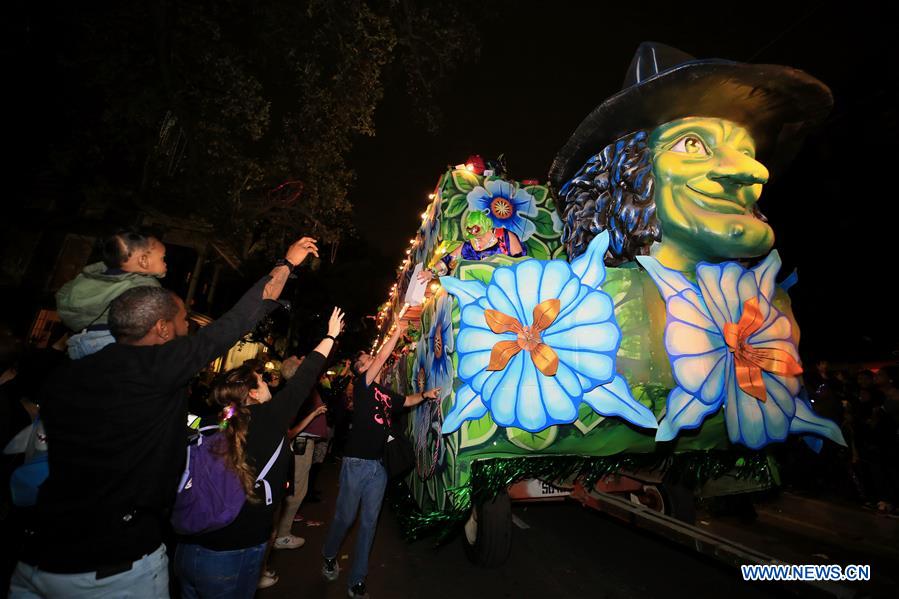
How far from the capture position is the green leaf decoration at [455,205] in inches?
185

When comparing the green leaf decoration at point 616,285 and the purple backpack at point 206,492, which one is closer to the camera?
Result: the purple backpack at point 206,492

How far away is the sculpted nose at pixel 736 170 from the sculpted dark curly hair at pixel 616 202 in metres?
0.41

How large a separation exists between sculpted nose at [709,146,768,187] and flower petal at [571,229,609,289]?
0.87 metres

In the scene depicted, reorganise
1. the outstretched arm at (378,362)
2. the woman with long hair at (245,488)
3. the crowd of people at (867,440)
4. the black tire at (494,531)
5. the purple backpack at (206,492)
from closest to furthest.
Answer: the purple backpack at (206,492)
the woman with long hair at (245,488)
the outstretched arm at (378,362)
the black tire at (494,531)
the crowd of people at (867,440)

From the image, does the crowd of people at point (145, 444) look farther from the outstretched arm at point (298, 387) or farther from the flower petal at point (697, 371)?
the flower petal at point (697, 371)

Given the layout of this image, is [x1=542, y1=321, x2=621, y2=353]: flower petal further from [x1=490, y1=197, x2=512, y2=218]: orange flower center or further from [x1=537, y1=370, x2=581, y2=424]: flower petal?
[x1=490, y1=197, x2=512, y2=218]: orange flower center

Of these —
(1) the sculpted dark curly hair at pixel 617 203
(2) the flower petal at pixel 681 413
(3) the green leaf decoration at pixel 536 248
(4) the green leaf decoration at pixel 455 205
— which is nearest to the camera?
(2) the flower petal at pixel 681 413

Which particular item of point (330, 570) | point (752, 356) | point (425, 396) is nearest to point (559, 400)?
point (425, 396)

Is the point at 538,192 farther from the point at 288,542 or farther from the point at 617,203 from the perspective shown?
the point at 288,542

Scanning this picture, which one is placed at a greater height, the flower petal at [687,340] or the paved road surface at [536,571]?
the flower petal at [687,340]

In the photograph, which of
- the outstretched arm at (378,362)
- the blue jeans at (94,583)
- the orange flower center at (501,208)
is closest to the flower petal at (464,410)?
the outstretched arm at (378,362)

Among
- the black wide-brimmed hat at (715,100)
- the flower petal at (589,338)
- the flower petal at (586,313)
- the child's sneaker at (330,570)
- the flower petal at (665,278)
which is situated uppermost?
the black wide-brimmed hat at (715,100)

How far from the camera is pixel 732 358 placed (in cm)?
268

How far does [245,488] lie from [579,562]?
388 cm
